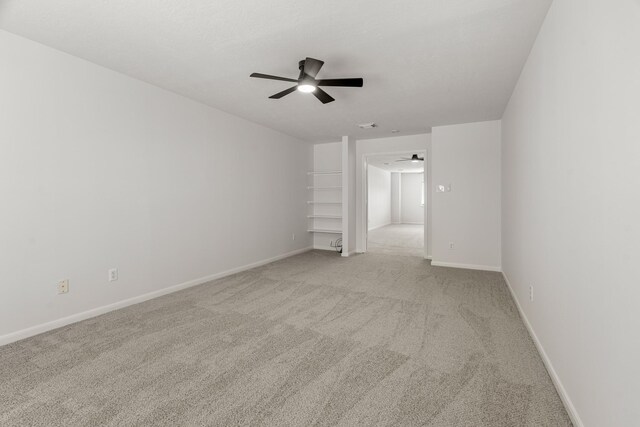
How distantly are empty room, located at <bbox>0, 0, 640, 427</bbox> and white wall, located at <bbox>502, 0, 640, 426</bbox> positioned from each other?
0.05 feet

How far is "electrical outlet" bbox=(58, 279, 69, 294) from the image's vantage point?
2649mm

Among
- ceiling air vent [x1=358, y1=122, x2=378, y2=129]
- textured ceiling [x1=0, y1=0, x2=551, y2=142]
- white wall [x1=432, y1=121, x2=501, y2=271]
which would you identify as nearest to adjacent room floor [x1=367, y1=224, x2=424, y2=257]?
white wall [x1=432, y1=121, x2=501, y2=271]

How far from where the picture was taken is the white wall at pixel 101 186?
7.85 feet

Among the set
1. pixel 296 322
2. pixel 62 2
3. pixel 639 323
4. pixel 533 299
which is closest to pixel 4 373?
pixel 296 322

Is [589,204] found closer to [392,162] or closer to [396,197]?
[392,162]

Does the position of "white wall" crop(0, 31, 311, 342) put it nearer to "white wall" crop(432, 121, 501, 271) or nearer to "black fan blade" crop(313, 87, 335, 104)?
"black fan blade" crop(313, 87, 335, 104)

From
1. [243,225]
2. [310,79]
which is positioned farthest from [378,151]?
[310,79]

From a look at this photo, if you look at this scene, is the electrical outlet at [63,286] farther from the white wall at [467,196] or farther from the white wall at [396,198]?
the white wall at [396,198]

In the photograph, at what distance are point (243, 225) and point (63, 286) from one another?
2389mm

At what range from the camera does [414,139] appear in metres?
5.81

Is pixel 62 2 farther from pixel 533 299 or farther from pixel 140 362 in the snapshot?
pixel 533 299

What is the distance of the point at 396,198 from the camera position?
1308 centimetres

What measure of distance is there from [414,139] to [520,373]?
4678 mm

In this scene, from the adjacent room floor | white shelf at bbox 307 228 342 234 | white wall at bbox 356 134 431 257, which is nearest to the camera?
white wall at bbox 356 134 431 257
